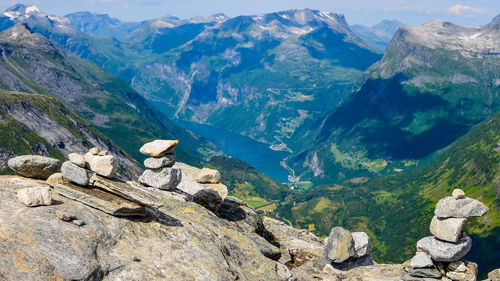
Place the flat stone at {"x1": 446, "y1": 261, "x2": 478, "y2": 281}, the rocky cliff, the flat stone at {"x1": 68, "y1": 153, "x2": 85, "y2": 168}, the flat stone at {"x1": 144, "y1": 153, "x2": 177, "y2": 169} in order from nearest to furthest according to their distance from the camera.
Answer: the rocky cliff → the flat stone at {"x1": 68, "y1": 153, "x2": 85, "y2": 168} → the flat stone at {"x1": 446, "y1": 261, "x2": 478, "y2": 281} → the flat stone at {"x1": 144, "y1": 153, "x2": 177, "y2": 169}

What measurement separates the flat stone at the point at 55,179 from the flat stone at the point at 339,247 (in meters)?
25.6

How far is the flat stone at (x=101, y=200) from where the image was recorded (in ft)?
89.3

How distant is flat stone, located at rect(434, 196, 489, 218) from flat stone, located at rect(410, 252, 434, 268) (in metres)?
4.00

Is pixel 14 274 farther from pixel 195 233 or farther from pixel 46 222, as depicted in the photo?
pixel 195 233

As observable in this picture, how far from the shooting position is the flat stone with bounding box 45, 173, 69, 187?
28.6 m

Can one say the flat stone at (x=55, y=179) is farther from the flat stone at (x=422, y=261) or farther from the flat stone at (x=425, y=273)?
the flat stone at (x=422, y=261)

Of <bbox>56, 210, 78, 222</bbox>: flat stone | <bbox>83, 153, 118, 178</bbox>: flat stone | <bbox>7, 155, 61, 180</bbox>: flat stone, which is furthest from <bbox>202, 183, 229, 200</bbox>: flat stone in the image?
<bbox>56, 210, 78, 222</bbox>: flat stone

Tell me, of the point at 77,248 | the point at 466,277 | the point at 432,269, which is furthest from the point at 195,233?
the point at 466,277

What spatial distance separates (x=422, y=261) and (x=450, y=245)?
9.46ft

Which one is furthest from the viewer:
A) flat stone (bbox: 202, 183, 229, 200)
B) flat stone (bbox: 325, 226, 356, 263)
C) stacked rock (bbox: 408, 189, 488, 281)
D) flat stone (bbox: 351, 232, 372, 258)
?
flat stone (bbox: 202, 183, 229, 200)

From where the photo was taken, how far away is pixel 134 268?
23422 mm

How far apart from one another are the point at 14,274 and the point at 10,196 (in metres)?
7.63

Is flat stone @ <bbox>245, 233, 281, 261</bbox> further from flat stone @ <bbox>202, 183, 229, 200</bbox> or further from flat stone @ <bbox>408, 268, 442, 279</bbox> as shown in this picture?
flat stone @ <bbox>408, 268, 442, 279</bbox>

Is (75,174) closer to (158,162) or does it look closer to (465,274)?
(158,162)
